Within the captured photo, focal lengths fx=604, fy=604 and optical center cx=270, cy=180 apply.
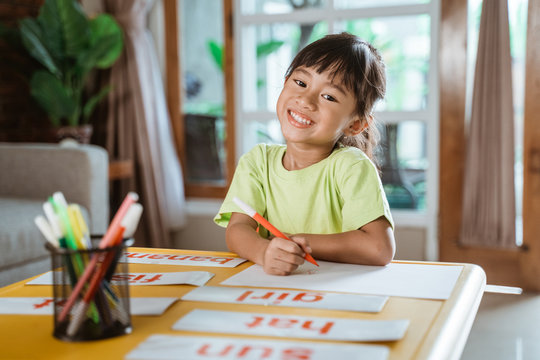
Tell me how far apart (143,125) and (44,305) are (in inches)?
101

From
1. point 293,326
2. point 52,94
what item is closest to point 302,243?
point 293,326

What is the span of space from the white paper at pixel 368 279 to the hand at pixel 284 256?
1 cm

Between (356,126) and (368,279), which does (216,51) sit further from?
(368,279)

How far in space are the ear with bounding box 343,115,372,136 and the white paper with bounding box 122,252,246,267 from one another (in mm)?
430

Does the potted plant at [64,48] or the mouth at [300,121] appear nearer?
the mouth at [300,121]

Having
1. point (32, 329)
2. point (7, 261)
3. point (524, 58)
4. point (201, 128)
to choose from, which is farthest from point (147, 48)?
point (32, 329)

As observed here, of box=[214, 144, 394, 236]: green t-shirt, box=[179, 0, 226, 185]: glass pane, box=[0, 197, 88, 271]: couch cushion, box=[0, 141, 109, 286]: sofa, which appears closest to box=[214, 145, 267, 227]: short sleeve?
box=[214, 144, 394, 236]: green t-shirt

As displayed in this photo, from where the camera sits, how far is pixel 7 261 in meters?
2.07

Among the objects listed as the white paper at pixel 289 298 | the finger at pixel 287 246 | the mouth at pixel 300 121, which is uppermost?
the mouth at pixel 300 121

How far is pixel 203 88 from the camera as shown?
3.56 metres

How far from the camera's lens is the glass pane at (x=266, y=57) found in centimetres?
327

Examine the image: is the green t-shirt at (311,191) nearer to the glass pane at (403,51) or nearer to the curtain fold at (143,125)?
the glass pane at (403,51)

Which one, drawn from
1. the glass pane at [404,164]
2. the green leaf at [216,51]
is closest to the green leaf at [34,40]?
the green leaf at [216,51]

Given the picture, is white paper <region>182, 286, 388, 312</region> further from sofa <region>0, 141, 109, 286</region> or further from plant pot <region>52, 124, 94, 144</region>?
plant pot <region>52, 124, 94, 144</region>
